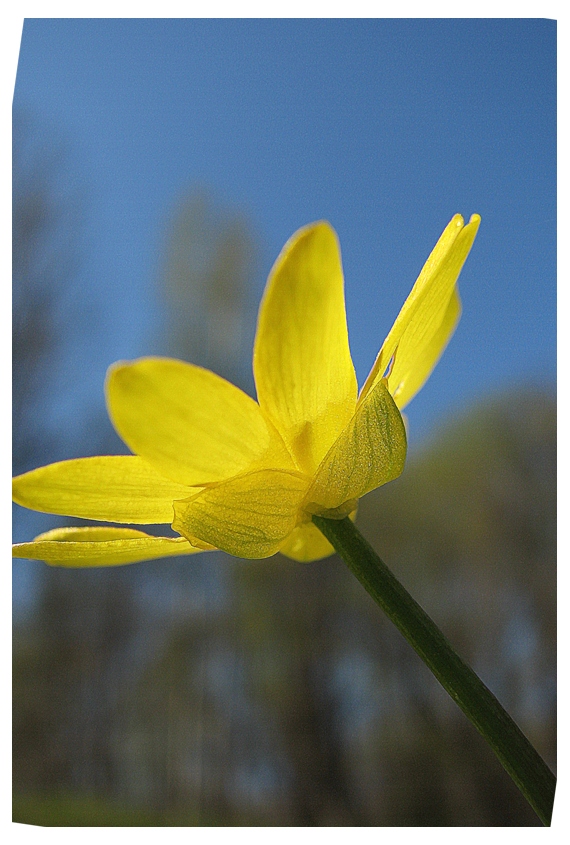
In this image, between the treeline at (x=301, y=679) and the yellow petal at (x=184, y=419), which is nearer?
the yellow petal at (x=184, y=419)

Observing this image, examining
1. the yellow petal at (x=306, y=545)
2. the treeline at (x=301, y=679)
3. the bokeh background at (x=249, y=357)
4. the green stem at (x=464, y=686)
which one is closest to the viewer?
the green stem at (x=464, y=686)

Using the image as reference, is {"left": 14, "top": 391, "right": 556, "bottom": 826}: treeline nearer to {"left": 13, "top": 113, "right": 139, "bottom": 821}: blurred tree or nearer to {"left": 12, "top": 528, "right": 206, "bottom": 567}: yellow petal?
{"left": 13, "top": 113, "right": 139, "bottom": 821}: blurred tree

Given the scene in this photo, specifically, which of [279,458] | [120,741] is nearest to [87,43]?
[279,458]

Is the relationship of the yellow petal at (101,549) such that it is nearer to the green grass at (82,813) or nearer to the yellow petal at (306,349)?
the yellow petal at (306,349)

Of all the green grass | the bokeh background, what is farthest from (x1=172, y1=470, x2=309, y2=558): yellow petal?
the green grass

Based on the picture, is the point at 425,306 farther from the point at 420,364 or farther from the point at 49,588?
the point at 49,588

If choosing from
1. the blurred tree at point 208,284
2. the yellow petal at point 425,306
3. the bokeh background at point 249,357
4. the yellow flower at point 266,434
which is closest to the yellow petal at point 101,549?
the yellow flower at point 266,434
